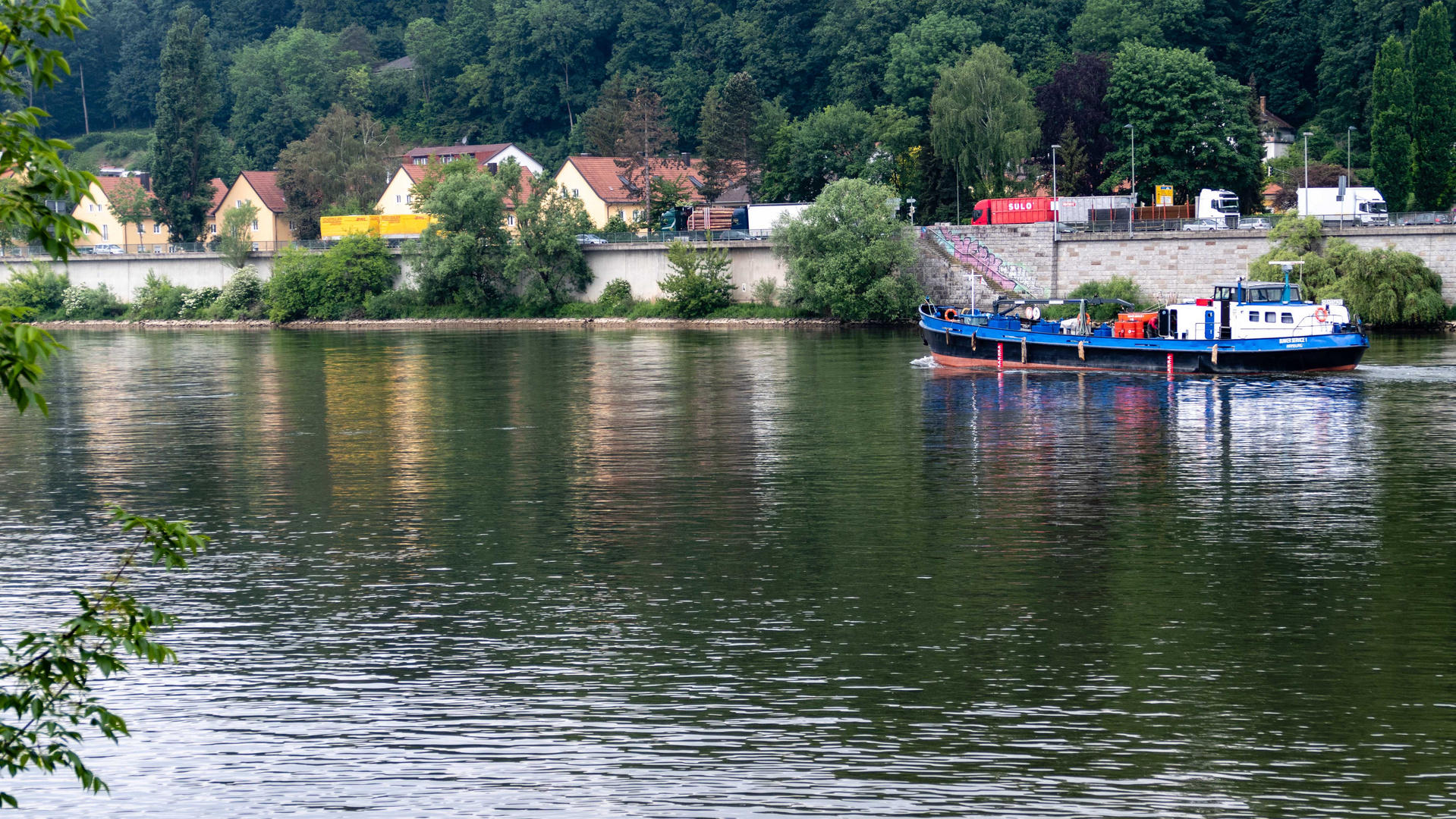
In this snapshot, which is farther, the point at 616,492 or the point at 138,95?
the point at 138,95

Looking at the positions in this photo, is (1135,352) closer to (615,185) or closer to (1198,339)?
(1198,339)

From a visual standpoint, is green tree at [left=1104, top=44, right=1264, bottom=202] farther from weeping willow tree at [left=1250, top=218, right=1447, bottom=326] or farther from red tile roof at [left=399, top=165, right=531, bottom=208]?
red tile roof at [left=399, top=165, right=531, bottom=208]

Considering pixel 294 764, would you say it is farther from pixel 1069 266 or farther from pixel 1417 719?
pixel 1069 266

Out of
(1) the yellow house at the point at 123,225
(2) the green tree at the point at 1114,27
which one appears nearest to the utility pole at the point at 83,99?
(1) the yellow house at the point at 123,225

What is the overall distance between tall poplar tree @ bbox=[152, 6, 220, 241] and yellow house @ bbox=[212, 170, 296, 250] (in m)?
4.66

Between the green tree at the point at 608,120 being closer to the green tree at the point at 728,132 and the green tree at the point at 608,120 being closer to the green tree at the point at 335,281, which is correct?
the green tree at the point at 728,132

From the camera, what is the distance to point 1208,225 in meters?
85.3

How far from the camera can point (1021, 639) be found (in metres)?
20.7

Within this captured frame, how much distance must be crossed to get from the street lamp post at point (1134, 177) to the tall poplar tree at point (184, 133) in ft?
251

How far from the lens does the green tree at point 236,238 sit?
116m

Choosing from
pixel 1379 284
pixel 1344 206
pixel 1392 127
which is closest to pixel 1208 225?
pixel 1344 206

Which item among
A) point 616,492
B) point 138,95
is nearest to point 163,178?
point 138,95

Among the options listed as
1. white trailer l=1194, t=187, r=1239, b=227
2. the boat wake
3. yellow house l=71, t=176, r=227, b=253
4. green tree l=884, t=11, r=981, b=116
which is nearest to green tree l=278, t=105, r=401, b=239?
yellow house l=71, t=176, r=227, b=253

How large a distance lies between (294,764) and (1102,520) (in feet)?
58.2
